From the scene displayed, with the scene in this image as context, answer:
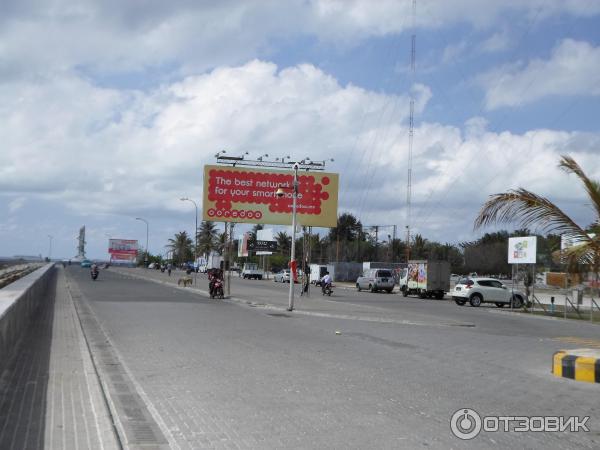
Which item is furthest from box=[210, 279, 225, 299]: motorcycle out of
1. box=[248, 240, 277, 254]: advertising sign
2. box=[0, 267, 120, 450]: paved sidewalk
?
box=[248, 240, 277, 254]: advertising sign

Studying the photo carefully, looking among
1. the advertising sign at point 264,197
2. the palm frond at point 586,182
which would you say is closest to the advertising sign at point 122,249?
→ the advertising sign at point 264,197

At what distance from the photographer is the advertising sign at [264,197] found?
1555 inches

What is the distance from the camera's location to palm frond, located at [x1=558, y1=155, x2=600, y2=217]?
1279 centimetres

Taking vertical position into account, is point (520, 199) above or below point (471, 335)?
above

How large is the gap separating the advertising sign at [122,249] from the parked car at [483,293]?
13626cm

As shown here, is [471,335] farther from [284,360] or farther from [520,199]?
[284,360]

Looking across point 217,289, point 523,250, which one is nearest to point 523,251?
point 523,250

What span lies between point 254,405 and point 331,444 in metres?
Result: 1.87

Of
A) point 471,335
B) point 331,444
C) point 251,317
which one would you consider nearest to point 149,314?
point 251,317

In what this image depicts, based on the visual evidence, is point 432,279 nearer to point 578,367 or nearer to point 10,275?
point 10,275

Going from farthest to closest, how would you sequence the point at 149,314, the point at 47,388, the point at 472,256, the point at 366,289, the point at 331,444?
the point at 472,256 → the point at 366,289 → the point at 149,314 → the point at 47,388 → the point at 331,444

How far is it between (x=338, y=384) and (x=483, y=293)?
3072cm

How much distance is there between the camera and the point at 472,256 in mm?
102438

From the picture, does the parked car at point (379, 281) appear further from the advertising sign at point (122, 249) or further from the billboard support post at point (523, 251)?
the advertising sign at point (122, 249)
